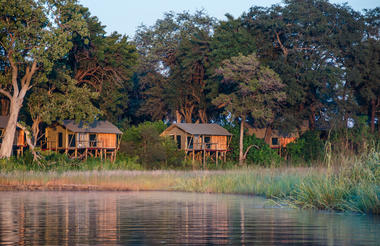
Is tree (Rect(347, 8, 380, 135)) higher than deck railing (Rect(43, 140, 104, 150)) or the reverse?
higher

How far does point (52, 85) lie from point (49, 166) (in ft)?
43.5

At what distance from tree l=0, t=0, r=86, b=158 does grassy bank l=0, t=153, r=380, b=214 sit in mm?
14865

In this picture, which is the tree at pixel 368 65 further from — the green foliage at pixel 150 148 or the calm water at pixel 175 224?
the calm water at pixel 175 224

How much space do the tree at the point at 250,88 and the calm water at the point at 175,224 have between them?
116 feet

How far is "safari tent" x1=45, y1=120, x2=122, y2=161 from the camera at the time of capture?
56875 mm

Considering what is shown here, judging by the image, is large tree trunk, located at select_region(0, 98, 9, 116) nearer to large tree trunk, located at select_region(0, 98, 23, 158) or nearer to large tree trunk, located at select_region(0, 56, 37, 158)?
large tree trunk, located at select_region(0, 56, 37, 158)

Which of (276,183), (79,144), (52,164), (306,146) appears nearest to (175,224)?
(276,183)

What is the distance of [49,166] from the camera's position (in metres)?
40.6

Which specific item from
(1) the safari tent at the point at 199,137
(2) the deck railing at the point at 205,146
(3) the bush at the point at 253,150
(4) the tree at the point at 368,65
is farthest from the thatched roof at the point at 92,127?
(4) the tree at the point at 368,65

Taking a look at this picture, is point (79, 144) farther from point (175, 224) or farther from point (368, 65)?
point (175, 224)

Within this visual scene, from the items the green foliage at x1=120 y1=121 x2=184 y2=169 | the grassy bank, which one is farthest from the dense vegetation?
the grassy bank

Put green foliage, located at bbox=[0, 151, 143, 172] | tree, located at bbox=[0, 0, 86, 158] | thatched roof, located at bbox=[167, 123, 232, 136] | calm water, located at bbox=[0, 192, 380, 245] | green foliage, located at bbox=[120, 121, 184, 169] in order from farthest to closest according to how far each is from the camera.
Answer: thatched roof, located at bbox=[167, 123, 232, 136] < green foliage, located at bbox=[120, 121, 184, 169] < tree, located at bbox=[0, 0, 86, 158] < green foliage, located at bbox=[0, 151, 143, 172] < calm water, located at bbox=[0, 192, 380, 245]

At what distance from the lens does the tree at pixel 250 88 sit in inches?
2242

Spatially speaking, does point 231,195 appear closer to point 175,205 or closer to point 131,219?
point 175,205
